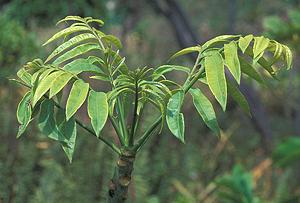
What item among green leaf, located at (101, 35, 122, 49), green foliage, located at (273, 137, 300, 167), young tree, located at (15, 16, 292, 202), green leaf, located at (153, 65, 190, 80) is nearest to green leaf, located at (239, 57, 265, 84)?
young tree, located at (15, 16, 292, 202)

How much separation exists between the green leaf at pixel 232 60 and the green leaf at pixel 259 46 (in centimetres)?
3

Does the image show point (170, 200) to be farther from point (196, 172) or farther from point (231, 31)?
point (231, 31)

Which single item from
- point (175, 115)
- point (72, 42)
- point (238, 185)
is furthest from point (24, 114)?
point (238, 185)

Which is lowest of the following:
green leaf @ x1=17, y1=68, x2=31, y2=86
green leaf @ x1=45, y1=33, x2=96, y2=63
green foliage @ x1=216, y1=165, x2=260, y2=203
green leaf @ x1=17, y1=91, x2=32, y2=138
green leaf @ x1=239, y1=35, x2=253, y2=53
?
green foliage @ x1=216, y1=165, x2=260, y2=203

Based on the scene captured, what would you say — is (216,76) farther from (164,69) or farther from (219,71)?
(164,69)

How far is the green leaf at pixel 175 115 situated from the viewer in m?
1.15

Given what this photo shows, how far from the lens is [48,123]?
1192mm

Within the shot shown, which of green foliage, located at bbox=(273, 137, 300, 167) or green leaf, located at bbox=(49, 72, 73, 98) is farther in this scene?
green foliage, located at bbox=(273, 137, 300, 167)

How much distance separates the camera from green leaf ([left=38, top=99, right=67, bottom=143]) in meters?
1.18

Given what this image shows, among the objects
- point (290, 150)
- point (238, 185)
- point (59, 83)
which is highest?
point (59, 83)

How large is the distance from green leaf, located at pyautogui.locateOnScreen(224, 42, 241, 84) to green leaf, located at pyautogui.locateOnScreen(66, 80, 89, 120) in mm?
268

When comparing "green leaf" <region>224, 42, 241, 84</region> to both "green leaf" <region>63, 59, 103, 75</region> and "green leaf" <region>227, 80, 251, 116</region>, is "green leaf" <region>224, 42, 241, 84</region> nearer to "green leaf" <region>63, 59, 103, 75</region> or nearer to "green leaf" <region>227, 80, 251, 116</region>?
"green leaf" <region>227, 80, 251, 116</region>

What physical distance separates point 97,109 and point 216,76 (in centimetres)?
23

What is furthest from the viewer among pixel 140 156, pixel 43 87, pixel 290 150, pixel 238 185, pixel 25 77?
pixel 140 156
